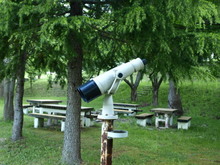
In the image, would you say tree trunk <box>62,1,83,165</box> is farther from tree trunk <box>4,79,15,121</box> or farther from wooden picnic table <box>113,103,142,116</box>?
wooden picnic table <box>113,103,142,116</box>

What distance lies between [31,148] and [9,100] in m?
5.07

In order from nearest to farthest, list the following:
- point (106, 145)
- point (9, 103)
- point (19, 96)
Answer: point (106, 145)
point (19, 96)
point (9, 103)

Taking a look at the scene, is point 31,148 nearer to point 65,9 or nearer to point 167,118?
point 65,9

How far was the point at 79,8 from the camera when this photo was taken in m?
5.40

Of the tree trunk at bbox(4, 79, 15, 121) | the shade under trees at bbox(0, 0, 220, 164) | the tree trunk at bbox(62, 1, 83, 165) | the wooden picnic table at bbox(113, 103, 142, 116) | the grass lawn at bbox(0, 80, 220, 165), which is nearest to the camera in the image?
the shade under trees at bbox(0, 0, 220, 164)

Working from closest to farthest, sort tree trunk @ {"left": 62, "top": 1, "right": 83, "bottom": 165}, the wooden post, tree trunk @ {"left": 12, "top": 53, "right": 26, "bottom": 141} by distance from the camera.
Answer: the wooden post
tree trunk @ {"left": 62, "top": 1, "right": 83, "bottom": 165}
tree trunk @ {"left": 12, "top": 53, "right": 26, "bottom": 141}

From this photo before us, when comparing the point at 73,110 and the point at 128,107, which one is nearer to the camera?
the point at 73,110

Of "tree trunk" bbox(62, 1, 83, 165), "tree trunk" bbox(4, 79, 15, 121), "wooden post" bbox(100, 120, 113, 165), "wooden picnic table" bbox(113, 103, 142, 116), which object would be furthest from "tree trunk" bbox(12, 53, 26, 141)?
"wooden picnic table" bbox(113, 103, 142, 116)

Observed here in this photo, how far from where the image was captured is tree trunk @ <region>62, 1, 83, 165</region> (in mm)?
5352

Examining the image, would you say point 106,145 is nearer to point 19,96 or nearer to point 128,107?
point 19,96

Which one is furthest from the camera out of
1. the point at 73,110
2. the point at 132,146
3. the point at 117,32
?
the point at 132,146

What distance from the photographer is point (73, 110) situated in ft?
17.6

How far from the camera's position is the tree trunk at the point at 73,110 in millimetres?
5352

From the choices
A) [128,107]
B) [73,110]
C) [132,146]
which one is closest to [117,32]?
[73,110]
